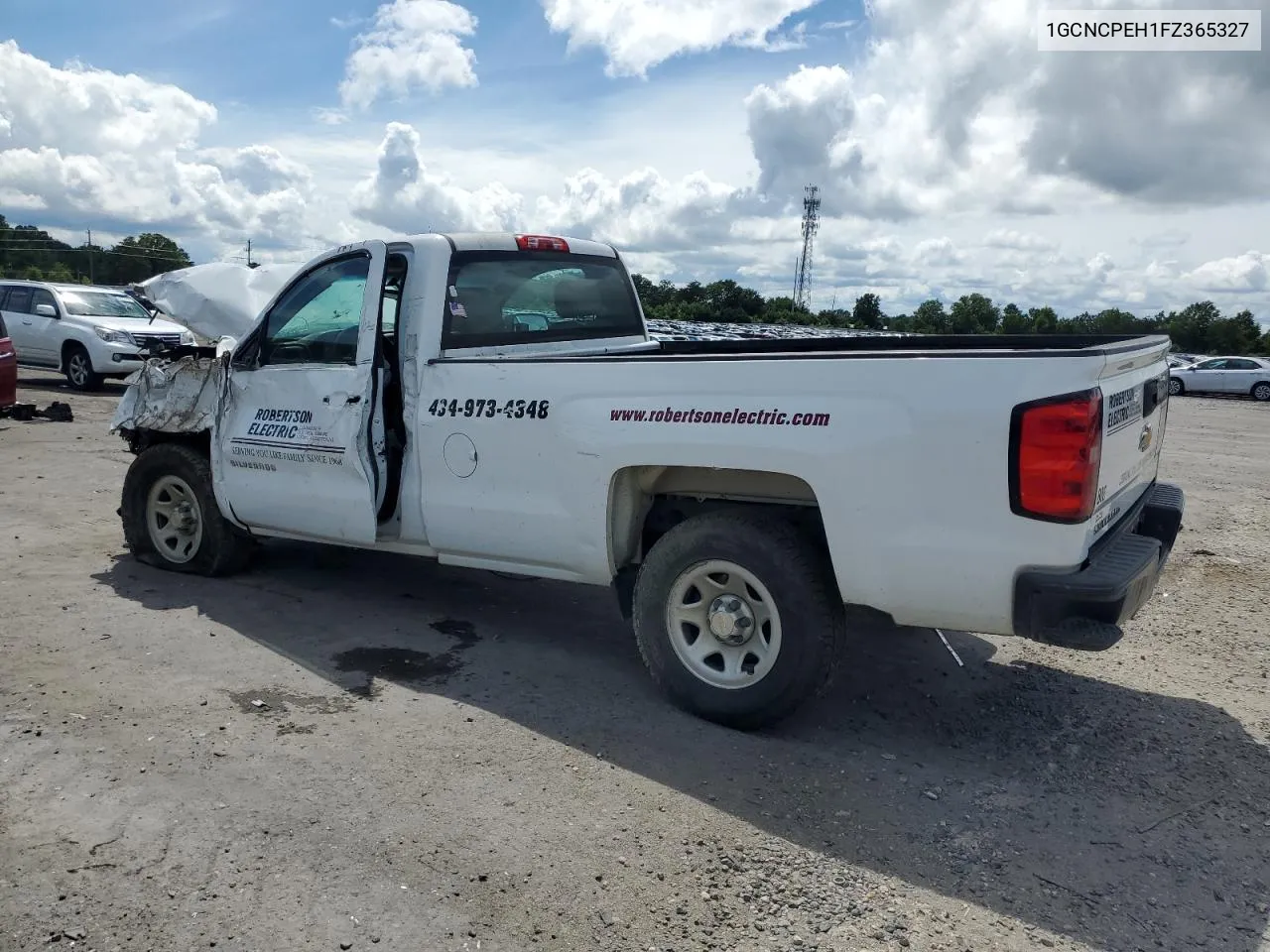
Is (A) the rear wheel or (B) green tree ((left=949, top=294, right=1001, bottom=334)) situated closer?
(A) the rear wheel

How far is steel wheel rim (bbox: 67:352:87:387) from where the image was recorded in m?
17.0

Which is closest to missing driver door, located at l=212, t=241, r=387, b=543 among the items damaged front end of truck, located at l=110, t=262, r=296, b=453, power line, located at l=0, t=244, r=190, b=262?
damaged front end of truck, located at l=110, t=262, r=296, b=453

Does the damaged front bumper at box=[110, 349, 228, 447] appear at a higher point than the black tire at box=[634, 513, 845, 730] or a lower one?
higher

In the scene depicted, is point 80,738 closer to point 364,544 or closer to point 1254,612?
point 364,544

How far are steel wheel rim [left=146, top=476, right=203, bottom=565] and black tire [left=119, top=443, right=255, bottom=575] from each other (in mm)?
20

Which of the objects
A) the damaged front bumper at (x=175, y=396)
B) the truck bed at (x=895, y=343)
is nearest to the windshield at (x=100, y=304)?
the damaged front bumper at (x=175, y=396)

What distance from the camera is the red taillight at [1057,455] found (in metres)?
3.37

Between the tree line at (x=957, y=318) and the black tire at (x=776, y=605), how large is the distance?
17.2 metres

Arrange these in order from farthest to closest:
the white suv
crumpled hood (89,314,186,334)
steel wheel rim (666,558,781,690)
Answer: crumpled hood (89,314,186,334) → the white suv → steel wheel rim (666,558,781,690)

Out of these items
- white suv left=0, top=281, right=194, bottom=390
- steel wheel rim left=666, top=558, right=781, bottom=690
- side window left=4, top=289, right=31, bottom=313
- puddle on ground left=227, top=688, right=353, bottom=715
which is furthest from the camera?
side window left=4, top=289, right=31, bottom=313

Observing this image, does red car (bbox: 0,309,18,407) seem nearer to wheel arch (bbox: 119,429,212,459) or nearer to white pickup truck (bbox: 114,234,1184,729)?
wheel arch (bbox: 119,429,212,459)

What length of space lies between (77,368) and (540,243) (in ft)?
47.7

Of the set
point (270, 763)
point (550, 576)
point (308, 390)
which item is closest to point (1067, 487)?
point (550, 576)

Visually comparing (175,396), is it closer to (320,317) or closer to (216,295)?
(320,317)
